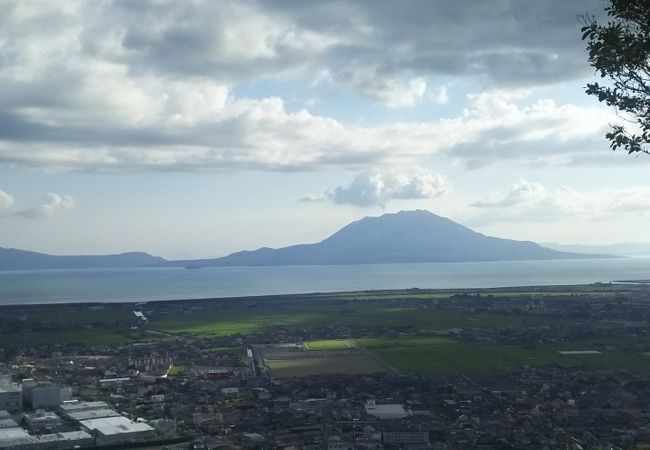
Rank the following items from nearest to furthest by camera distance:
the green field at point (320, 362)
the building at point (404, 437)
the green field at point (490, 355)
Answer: the building at point (404, 437) < the green field at point (320, 362) < the green field at point (490, 355)

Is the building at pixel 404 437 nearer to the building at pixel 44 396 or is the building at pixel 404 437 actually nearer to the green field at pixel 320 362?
the green field at pixel 320 362

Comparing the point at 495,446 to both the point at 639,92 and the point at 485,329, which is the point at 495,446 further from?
the point at 485,329

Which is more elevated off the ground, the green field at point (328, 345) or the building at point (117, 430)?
the green field at point (328, 345)

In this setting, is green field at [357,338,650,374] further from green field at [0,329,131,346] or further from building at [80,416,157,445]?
green field at [0,329,131,346]

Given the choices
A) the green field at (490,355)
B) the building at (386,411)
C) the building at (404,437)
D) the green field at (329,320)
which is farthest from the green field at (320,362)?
the green field at (329,320)

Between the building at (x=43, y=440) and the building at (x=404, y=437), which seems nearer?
the building at (x=43, y=440)

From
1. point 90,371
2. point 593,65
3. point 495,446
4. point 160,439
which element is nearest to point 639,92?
point 593,65

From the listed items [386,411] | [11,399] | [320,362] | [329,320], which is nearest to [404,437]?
[386,411]

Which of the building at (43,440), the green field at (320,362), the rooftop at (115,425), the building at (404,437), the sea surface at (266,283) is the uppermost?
the sea surface at (266,283)
